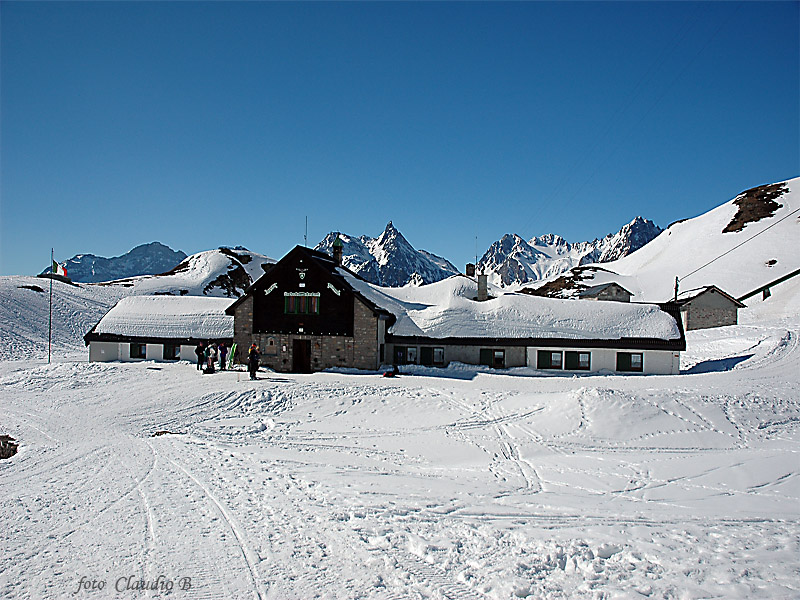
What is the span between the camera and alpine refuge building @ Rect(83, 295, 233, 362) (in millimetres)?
37250

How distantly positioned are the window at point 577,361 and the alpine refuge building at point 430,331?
0.21ft

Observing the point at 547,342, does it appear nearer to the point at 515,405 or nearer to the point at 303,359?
the point at 515,405

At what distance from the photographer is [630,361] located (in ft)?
109

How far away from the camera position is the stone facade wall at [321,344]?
3322cm

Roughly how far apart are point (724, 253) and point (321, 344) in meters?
103

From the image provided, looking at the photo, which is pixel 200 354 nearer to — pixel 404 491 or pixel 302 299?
pixel 302 299

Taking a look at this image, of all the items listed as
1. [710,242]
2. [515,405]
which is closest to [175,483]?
[515,405]

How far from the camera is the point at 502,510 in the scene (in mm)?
11227

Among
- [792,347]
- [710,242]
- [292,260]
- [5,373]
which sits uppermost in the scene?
[710,242]

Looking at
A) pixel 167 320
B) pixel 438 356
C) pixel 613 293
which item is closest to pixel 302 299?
pixel 438 356

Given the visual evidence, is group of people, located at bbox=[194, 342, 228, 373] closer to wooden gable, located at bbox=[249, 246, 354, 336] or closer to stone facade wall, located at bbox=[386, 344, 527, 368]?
wooden gable, located at bbox=[249, 246, 354, 336]

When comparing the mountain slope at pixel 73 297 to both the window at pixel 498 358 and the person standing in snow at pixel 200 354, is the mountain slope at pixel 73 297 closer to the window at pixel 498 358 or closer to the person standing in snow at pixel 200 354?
the person standing in snow at pixel 200 354

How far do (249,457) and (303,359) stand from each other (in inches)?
731

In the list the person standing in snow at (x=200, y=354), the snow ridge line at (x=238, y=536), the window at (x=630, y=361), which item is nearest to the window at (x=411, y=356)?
the window at (x=630, y=361)
